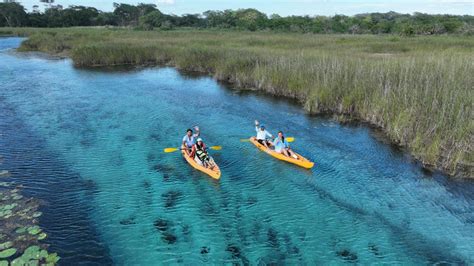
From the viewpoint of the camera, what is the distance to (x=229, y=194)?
14156mm

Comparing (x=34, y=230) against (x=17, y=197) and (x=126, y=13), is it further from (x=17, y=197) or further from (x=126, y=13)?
(x=126, y=13)

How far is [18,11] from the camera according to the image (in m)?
102

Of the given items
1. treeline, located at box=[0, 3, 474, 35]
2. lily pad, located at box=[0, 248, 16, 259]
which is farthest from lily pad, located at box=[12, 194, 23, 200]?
treeline, located at box=[0, 3, 474, 35]

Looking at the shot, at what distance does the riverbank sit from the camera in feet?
52.7

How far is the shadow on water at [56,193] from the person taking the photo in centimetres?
1077

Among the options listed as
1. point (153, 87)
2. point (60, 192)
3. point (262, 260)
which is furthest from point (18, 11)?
point (262, 260)

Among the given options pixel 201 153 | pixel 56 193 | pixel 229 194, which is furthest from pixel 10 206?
pixel 229 194

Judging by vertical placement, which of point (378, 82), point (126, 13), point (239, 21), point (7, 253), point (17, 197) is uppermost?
point (126, 13)

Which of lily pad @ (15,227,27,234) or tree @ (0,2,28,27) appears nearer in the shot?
lily pad @ (15,227,27,234)

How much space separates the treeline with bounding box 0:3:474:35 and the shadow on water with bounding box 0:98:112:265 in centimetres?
5082

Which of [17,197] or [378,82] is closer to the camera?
[17,197]

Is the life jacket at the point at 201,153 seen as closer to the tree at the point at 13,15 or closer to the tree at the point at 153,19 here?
the tree at the point at 153,19

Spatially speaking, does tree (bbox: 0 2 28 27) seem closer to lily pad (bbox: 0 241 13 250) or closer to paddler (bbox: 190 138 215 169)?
paddler (bbox: 190 138 215 169)

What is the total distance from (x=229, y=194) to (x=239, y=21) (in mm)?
86442
